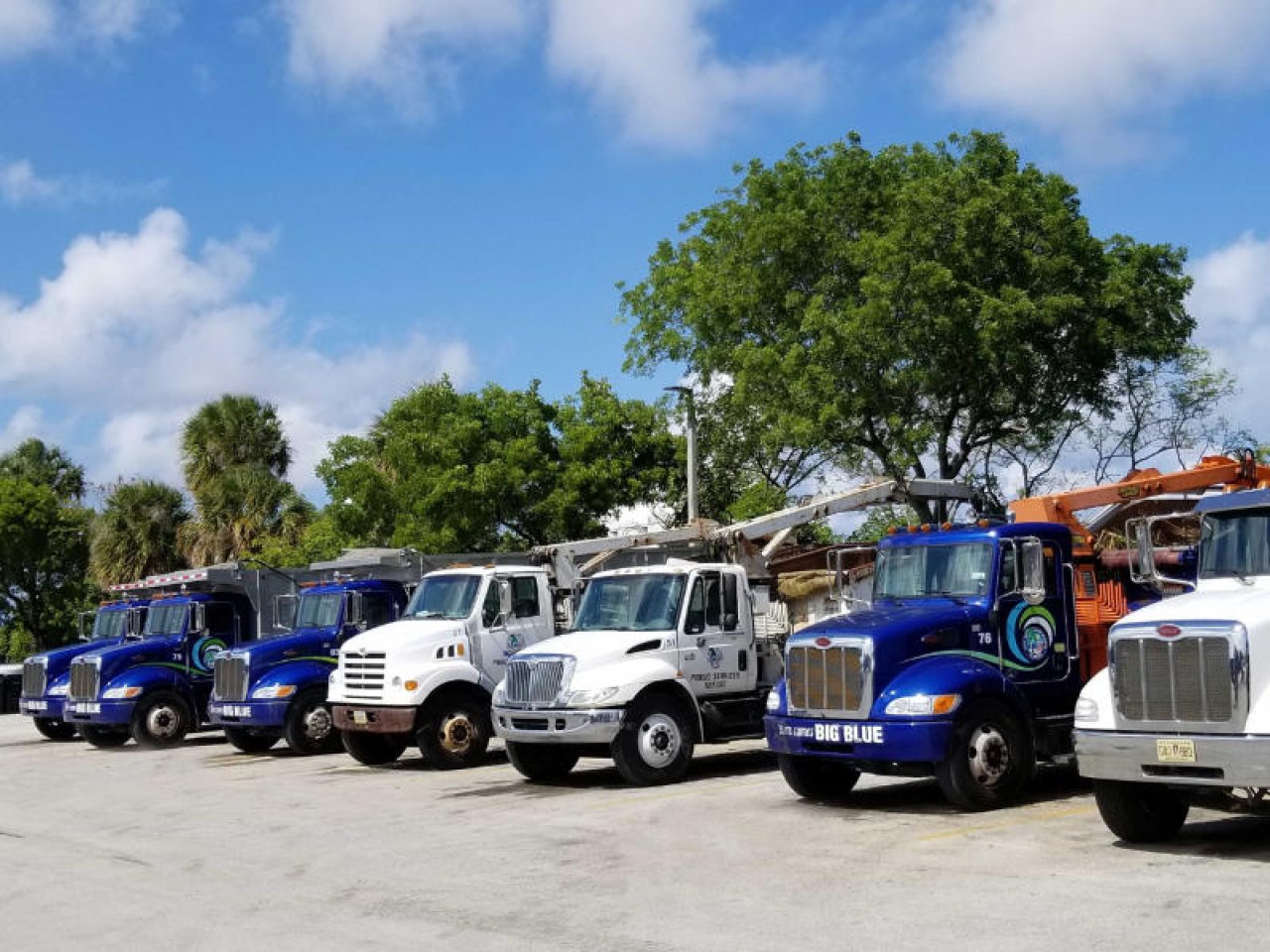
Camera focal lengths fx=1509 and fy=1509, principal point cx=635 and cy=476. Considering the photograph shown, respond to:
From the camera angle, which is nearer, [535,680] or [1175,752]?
[1175,752]

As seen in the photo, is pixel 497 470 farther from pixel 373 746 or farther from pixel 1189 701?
pixel 1189 701

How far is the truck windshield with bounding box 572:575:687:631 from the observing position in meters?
16.2

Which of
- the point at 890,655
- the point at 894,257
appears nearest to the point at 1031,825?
the point at 890,655

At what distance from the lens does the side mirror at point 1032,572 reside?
1352 cm

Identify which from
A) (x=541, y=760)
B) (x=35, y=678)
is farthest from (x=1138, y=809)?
(x=35, y=678)

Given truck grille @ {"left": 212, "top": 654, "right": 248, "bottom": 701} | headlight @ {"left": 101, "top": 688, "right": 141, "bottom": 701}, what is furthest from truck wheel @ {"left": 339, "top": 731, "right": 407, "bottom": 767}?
headlight @ {"left": 101, "top": 688, "right": 141, "bottom": 701}

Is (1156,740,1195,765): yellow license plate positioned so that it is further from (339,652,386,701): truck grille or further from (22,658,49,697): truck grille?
(22,658,49,697): truck grille

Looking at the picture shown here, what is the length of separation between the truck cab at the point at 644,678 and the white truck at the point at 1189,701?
19.3 ft

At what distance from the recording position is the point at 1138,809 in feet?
34.1

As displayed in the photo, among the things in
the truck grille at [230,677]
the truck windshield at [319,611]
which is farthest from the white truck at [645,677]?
the truck grille at [230,677]

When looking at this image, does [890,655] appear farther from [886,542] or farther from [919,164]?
[919,164]

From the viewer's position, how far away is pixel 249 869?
11258 millimetres

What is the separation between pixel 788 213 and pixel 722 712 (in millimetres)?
13488

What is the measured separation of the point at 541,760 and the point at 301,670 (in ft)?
19.3
